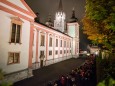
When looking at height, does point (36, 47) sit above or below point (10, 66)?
above

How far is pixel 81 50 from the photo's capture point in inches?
3396

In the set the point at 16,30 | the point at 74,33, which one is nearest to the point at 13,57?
the point at 16,30

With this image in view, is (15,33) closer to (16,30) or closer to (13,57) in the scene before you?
(16,30)

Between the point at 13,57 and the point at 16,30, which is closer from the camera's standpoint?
the point at 13,57

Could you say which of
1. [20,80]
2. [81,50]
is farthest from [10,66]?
[81,50]

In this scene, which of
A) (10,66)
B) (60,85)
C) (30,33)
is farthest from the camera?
(30,33)

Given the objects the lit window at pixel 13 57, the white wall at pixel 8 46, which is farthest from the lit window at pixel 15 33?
the lit window at pixel 13 57

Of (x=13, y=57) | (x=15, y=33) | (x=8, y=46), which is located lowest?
(x=13, y=57)

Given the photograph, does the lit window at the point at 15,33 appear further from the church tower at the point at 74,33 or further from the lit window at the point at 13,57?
the church tower at the point at 74,33

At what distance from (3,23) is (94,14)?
9.75m

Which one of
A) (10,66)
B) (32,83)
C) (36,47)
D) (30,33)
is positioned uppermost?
(30,33)

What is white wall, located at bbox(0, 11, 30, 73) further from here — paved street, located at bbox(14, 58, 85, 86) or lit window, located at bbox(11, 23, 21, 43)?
paved street, located at bbox(14, 58, 85, 86)

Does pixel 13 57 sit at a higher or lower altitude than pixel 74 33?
lower

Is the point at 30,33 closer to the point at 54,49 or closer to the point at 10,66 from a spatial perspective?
the point at 10,66
